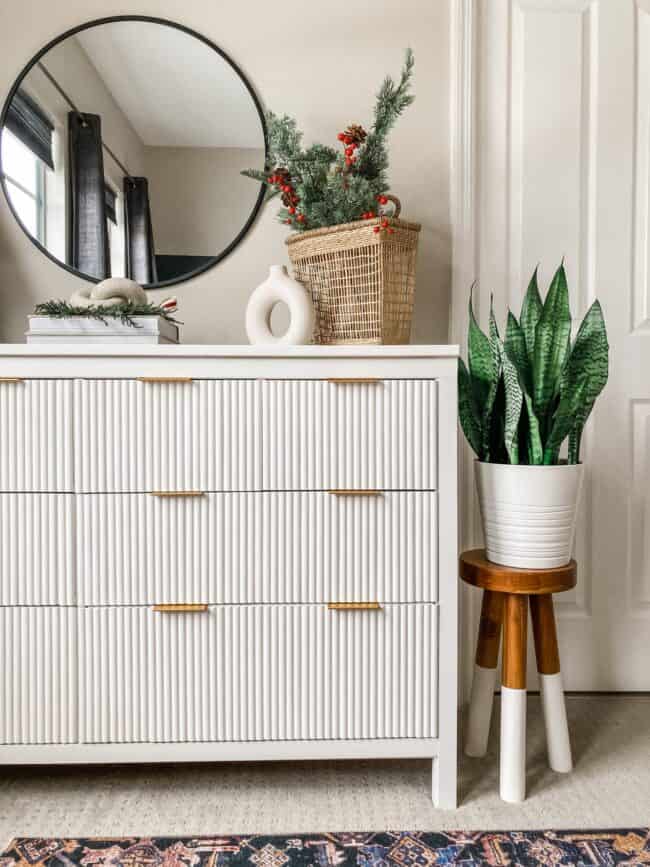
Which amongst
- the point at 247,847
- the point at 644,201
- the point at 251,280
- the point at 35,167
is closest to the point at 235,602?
the point at 247,847

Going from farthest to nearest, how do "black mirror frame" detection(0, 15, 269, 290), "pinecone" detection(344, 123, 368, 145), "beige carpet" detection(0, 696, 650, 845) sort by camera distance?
1. "black mirror frame" detection(0, 15, 269, 290)
2. "pinecone" detection(344, 123, 368, 145)
3. "beige carpet" detection(0, 696, 650, 845)

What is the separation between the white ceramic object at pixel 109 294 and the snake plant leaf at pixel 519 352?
2.69 feet

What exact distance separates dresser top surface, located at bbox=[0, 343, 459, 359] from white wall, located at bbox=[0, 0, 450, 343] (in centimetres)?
53

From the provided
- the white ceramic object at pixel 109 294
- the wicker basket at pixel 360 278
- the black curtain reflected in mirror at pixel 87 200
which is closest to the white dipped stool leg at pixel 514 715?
the wicker basket at pixel 360 278

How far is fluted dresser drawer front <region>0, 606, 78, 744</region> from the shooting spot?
4.60 feet

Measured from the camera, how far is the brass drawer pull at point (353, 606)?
1407 millimetres

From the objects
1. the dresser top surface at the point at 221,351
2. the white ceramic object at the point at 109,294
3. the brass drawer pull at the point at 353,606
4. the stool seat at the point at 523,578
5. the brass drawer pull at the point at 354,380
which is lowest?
the brass drawer pull at the point at 353,606

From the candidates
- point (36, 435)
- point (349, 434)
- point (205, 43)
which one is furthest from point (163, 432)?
point (205, 43)

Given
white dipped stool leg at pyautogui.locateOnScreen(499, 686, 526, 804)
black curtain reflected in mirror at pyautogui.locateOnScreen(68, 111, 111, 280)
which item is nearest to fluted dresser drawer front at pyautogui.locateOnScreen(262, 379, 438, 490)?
white dipped stool leg at pyautogui.locateOnScreen(499, 686, 526, 804)

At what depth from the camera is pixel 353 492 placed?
140 centimetres

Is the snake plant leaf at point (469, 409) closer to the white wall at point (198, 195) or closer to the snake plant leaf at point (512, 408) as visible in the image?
the snake plant leaf at point (512, 408)

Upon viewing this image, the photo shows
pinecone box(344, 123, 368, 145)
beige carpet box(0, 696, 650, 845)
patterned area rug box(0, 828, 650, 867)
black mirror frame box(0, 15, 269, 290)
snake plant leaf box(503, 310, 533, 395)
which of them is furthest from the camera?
black mirror frame box(0, 15, 269, 290)

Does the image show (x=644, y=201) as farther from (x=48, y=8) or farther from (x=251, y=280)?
(x=48, y=8)

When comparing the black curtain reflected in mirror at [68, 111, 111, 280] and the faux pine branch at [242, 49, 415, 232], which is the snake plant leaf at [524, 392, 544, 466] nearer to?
the faux pine branch at [242, 49, 415, 232]
